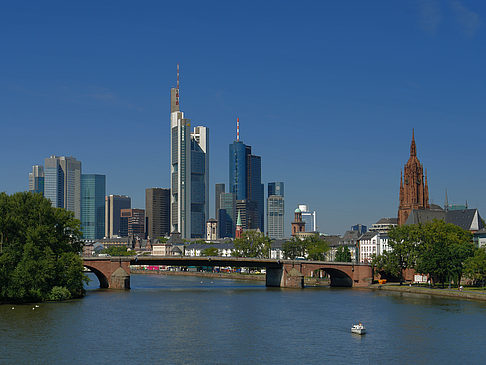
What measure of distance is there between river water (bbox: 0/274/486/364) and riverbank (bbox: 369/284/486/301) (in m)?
4.84

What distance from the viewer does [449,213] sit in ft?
644

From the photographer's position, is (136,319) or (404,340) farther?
(136,319)

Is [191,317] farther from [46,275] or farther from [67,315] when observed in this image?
[46,275]

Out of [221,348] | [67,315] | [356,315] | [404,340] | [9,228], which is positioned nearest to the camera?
[221,348]

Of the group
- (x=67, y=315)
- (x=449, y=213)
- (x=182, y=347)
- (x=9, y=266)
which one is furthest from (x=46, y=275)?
(x=449, y=213)

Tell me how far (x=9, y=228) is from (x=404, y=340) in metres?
59.0

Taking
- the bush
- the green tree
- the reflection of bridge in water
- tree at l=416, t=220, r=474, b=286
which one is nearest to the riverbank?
the green tree

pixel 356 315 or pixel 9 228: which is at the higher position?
pixel 9 228

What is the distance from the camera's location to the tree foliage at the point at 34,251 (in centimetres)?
9775

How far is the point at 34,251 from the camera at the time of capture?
101 m

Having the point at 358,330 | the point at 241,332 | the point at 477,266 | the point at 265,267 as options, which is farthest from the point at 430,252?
the point at 241,332

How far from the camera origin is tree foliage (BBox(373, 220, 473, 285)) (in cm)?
13312

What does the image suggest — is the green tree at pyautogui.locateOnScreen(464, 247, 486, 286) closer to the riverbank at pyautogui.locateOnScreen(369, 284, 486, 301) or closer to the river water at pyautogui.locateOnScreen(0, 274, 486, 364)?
the riverbank at pyautogui.locateOnScreen(369, 284, 486, 301)

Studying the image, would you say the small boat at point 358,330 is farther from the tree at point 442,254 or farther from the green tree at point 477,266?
the tree at point 442,254
